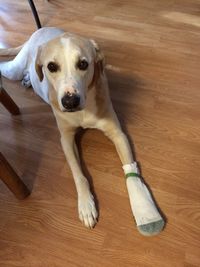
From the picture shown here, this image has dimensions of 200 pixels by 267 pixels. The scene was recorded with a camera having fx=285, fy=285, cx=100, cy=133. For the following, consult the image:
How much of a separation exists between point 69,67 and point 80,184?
52cm

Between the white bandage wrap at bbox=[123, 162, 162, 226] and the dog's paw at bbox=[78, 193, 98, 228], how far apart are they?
0.17 m

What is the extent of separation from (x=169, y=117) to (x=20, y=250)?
0.99 metres

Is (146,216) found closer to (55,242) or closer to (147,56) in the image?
(55,242)

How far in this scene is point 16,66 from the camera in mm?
1763

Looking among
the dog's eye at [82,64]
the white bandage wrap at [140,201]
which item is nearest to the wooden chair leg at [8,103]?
the dog's eye at [82,64]

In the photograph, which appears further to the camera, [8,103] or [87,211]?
[8,103]

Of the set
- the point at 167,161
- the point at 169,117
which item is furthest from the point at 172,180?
the point at 169,117

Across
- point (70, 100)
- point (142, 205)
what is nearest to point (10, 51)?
point (70, 100)

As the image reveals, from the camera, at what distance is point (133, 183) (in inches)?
50.0

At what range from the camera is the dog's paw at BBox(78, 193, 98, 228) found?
1207mm

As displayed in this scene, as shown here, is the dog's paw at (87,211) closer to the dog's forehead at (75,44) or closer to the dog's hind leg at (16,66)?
the dog's forehead at (75,44)

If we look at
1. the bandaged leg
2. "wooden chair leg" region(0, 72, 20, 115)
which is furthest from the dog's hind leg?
the bandaged leg

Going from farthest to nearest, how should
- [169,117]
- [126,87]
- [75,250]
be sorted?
[126,87] < [169,117] < [75,250]

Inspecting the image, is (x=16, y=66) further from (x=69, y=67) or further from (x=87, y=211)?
(x=87, y=211)
